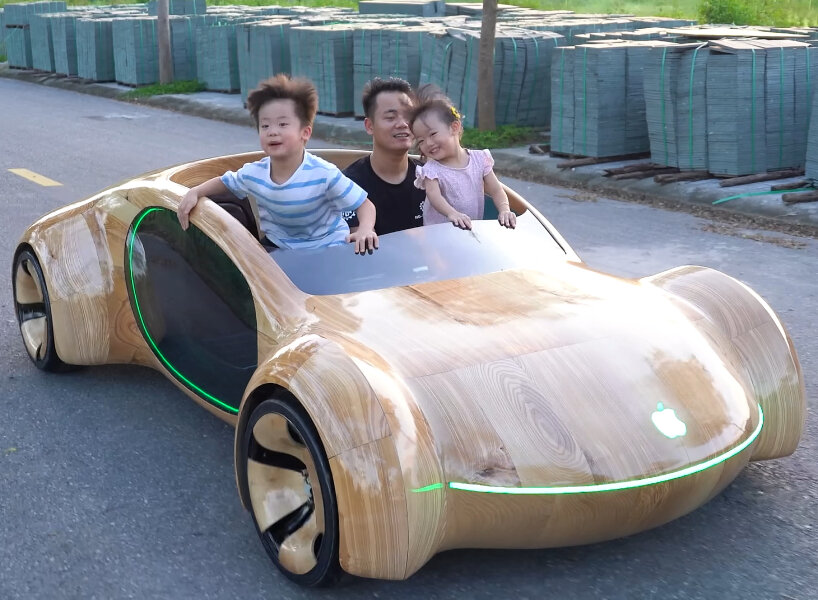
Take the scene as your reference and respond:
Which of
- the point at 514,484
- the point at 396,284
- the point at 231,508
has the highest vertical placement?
the point at 396,284

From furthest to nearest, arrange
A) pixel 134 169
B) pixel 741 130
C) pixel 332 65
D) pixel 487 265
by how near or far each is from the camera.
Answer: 1. pixel 332 65
2. pixel 134 169
3. pixel 741 130
4. pixel 487 265

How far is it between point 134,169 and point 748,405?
29.6 feet

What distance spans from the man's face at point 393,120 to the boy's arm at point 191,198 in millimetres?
762

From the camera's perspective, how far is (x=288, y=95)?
4121 mm

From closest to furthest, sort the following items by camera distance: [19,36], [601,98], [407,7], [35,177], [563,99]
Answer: [601,98] → [35,177] → [563,99] → [407,7] → [19,36]

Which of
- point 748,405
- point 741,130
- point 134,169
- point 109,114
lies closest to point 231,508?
point 748,405

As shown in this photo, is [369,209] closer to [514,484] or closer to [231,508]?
[231,508]

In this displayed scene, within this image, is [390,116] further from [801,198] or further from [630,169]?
[630,169]

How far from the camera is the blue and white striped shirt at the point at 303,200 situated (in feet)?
13.7

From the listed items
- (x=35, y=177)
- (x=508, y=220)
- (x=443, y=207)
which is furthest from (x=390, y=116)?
(x=35, y=177)

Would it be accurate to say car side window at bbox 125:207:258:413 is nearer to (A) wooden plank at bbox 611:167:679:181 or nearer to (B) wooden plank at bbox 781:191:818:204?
(B) wooden plank at bbox 781:191:818:204

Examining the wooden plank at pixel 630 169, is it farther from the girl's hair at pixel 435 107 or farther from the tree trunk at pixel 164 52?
the tree trunk at pixel 164 52

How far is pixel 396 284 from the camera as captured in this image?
3.88 meters

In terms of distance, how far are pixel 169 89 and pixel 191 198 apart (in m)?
15.1
